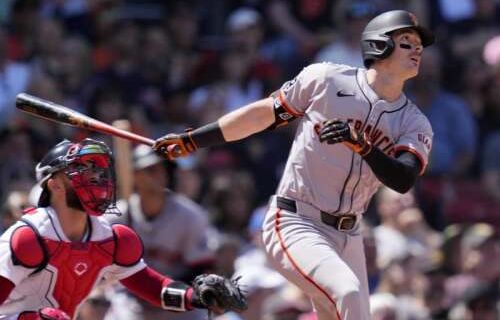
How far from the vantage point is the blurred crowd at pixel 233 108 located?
381 inches

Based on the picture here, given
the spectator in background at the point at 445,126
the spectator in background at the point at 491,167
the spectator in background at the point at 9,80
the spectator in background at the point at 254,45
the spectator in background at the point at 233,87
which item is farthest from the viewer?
the spectator in background at the point at 254,45

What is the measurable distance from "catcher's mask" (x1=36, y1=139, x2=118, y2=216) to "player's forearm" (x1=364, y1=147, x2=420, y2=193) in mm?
1219

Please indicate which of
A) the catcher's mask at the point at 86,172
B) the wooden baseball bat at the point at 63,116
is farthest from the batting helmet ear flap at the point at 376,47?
the catcher's mask at the point at 86,172

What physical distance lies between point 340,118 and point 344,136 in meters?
0.54

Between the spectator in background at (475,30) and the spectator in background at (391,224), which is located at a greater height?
the spectator in background at (475,30)

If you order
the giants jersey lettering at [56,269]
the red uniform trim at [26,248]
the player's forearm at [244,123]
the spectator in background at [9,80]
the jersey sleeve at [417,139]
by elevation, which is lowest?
the spectator in background at [9,80]

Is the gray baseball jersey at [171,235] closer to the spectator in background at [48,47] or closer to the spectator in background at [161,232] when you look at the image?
the spectator in background at [161,232]

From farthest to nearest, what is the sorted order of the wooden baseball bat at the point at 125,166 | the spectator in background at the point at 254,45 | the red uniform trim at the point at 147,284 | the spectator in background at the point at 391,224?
the spectator in background at the point at 254,45 < the spectator in background at the point at 391,224 < the wooden baseball bat at the point at 125,166 < the red uniform trim at the point at 147,284

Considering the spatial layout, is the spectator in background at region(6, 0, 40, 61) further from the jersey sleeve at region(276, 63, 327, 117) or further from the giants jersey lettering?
the giants jersey lettering

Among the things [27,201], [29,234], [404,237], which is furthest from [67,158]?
→ [404,237]

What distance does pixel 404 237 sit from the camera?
37.1 feet

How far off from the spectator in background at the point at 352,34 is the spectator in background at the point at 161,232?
10.7 ft

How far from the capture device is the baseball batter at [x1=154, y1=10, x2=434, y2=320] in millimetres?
7195

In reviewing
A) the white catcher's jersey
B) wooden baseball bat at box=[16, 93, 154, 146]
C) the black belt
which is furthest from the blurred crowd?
the white catcher's jersey
